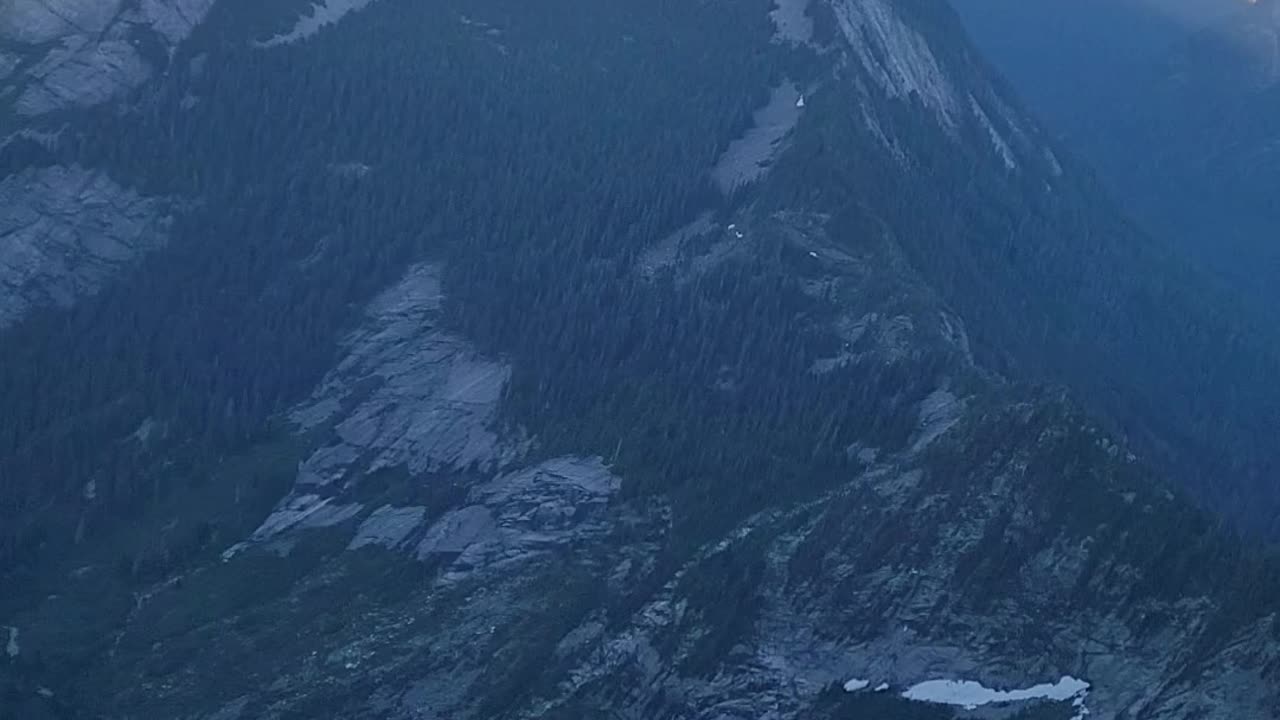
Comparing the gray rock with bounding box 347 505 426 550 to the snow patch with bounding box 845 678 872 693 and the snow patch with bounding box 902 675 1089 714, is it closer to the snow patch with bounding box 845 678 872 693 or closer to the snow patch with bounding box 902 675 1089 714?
the snow patch with bounding box 845 678 872 693

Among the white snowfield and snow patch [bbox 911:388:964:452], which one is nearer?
the white snowfield

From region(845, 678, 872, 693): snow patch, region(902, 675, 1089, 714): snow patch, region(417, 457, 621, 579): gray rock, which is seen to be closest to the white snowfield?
region(902, 675, 1089, 714): snow patch

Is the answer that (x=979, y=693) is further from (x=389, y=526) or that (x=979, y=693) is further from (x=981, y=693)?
(x=389, y=526)

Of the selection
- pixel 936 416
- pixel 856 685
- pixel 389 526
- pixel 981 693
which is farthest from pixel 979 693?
pixel 389 526

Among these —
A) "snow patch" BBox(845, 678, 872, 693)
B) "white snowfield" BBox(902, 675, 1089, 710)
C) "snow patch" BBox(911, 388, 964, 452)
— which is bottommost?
"snow patch" BBox(845, 678, 872, 693)

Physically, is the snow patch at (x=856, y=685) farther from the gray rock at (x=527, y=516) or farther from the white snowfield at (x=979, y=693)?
the gray rock at (x=527, y=516)

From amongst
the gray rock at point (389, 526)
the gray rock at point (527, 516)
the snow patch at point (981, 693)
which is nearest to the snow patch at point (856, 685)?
the snow patch at point (981, 693)

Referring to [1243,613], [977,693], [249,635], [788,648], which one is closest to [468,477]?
[249,635]
